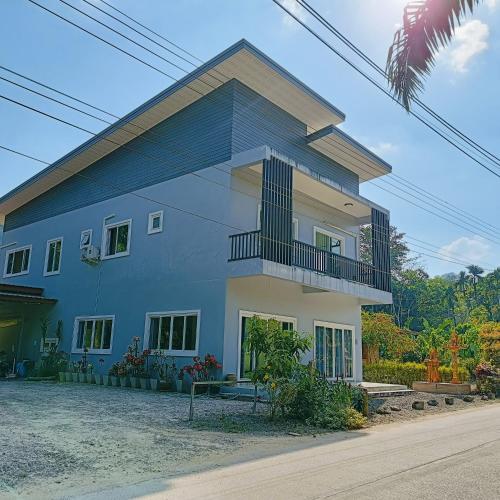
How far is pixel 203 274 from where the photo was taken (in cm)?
1413

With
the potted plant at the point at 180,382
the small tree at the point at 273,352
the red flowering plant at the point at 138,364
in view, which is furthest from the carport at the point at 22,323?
the small tree at the point at 273,352

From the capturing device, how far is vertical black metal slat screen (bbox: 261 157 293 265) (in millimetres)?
12883

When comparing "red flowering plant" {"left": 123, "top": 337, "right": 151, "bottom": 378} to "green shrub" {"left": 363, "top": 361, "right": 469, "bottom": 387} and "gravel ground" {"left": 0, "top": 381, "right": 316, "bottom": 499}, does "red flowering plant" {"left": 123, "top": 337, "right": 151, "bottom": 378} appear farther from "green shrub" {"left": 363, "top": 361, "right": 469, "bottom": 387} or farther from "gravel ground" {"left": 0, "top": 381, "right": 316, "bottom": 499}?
"green shrub" {"left": 363, "top": 361, "right": 469, "bottom": 387}

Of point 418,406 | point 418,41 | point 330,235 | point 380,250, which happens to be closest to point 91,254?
point 330,235

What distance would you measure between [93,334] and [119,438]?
11574 mm

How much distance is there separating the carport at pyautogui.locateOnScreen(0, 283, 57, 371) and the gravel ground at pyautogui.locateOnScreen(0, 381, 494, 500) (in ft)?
29.2

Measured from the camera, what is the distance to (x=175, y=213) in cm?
1564

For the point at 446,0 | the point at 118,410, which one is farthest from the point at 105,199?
the point at 446,0

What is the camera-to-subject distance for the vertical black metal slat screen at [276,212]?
12.9 m

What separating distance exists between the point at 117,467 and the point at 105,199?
Answer: 48.5 feet

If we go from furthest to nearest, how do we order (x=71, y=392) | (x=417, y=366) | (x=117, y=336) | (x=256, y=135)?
(x=417, y=366) → (x=117, y=336) → (x=256, y=135) → (x=71, y=392)

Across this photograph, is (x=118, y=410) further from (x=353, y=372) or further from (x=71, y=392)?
(x=353, y=372)

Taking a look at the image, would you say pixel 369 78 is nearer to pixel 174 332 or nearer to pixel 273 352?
pixel 273 352

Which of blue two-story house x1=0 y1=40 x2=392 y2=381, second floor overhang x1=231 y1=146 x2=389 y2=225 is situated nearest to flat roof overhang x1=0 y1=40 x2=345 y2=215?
blue two-story house x1=0 y1=40 x2=392 y2=381
